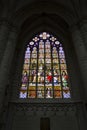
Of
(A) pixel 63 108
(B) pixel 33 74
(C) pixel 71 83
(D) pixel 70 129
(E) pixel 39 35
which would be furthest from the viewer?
(E) pixel 39 35

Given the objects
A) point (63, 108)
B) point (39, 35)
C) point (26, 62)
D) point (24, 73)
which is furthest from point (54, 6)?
point (63, 108)

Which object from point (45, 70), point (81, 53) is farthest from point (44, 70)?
point (81, 53)

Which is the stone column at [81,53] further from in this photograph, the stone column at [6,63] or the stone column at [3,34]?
the stone column at [3,34]

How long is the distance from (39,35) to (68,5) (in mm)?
2990

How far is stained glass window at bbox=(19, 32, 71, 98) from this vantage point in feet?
29.6

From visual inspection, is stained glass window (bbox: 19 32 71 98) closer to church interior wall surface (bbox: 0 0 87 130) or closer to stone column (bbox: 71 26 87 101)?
church interior wall surface (bbox: 0 0 87 130)

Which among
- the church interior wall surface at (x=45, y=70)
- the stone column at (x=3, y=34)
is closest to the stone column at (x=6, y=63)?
the church interior wall surface at (x=45, y=70)

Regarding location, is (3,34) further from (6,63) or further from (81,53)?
(81,53)

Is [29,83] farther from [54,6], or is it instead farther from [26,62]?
[54,6]

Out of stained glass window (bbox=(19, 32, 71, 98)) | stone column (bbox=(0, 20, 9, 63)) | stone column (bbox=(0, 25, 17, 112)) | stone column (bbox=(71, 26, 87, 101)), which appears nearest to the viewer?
stone column (bbox=(0, 25, 17, 112))

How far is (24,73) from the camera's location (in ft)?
32.6

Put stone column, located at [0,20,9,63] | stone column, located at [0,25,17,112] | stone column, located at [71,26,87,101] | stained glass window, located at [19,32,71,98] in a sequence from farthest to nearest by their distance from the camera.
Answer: stained glass window, located at [19,32,71,98]
stone column, located at [0,20,9,63]
stone column, located at [71,26,87,101]
stone column, located at [0,25,17,112]

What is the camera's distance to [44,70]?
9992 mm

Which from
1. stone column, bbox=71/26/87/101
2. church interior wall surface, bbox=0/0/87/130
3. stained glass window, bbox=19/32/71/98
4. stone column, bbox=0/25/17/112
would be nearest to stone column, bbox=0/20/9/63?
church interior wall surface, bbox=0/0/87/130
